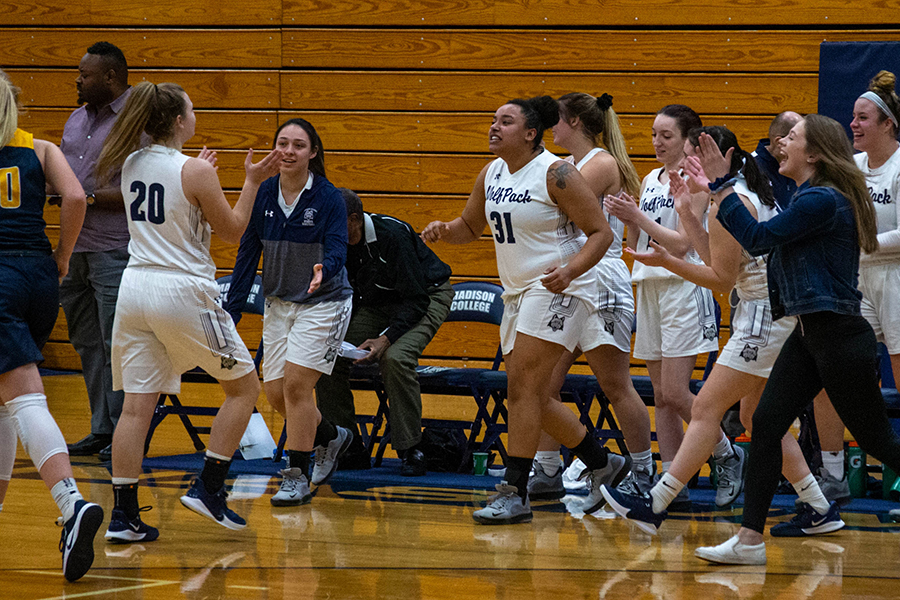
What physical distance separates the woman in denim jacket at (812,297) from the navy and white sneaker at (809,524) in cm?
68

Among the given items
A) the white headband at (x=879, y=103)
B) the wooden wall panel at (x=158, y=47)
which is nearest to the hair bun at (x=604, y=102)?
the white headband at (x=879, y=103)

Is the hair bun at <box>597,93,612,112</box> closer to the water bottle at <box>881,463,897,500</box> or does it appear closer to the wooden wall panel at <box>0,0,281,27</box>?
the water bottle at <box>881,463,897,500</box>

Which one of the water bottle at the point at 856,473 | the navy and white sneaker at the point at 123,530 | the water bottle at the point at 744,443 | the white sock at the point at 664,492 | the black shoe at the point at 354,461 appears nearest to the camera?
the navy and white sneaker at the point at 123,530

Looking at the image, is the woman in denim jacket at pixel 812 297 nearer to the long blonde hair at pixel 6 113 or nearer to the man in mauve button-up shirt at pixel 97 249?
the long blonde hair at pixel 6 113

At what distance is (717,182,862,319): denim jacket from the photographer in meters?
3.48

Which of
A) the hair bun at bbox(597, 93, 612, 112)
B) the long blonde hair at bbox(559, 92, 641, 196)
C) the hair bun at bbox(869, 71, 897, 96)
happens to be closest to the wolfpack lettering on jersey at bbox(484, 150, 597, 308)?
the long blonde hair at bbox(559, 92, 641, 196)

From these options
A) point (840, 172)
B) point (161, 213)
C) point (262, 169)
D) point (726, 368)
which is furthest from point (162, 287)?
point (840, 172)

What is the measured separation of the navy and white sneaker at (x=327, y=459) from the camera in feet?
17.8

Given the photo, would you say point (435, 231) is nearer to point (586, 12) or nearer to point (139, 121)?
point (139, 121)

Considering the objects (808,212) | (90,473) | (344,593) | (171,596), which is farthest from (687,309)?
(90,473)

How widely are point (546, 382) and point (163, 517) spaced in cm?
175

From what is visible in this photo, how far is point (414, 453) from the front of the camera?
18.8 ft

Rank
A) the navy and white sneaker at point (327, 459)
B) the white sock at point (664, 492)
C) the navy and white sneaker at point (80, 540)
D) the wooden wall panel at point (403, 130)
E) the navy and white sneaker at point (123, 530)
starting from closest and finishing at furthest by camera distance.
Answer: the navy and white sneaker at point (80, 540), the navy and white sneaker at point (123, 530), the white sock at point (664, 492), the navy and white sneaker at point (327, 459), the wooden wall panel at point (403, 130)

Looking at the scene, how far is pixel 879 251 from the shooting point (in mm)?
4703
